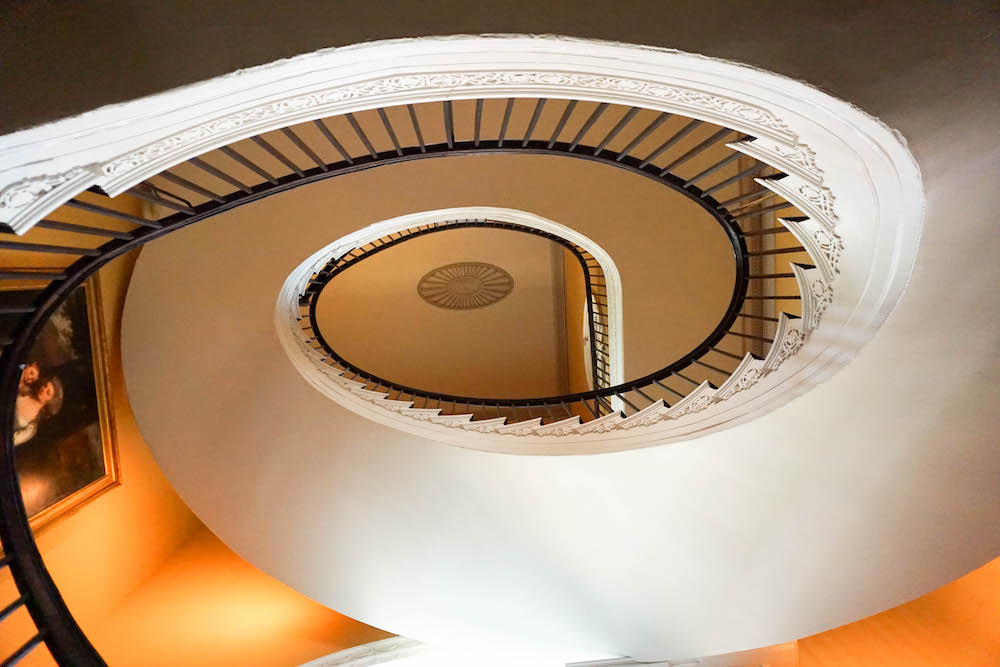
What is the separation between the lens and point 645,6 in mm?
1466

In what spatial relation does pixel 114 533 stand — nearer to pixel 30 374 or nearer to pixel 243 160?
pixel 30 374

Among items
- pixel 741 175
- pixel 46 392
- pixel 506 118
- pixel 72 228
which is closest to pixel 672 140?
pixel 741 175

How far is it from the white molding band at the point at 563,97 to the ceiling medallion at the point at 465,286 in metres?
6.86

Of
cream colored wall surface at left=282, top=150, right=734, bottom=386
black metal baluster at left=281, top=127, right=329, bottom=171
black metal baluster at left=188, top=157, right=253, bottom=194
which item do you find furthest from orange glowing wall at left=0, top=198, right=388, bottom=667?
black metal baluster at left=281, top=127, right=329, bottom=171

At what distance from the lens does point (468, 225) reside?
582 centimetres

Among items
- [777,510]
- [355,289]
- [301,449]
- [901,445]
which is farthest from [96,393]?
[901,445]

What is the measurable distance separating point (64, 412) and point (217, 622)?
9.34 feet

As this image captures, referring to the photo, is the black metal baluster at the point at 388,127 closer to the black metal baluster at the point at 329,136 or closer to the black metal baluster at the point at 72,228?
the black metal baluster at the point at 329,136

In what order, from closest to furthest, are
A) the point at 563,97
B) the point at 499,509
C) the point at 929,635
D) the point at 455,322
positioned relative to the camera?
the point at 563,97
the point at 499,509
the point at 929,635
the point at 455,322

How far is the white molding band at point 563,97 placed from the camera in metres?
1.38

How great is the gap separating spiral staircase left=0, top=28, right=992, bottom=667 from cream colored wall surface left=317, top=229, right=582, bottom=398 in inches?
103

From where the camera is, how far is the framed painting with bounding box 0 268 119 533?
4.11 m

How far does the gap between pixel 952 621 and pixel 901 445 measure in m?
4.94

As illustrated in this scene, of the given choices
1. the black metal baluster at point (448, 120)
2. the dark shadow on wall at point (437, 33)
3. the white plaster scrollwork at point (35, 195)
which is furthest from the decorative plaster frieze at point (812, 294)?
the white plaster scrollwork at point (35, 195)
